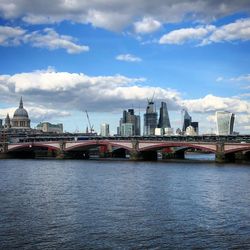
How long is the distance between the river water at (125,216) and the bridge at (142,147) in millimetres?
56661

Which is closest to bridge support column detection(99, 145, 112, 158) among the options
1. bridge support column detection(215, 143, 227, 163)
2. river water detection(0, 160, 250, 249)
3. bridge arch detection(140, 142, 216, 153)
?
bridge arch detection(140, 142, 216, 153)

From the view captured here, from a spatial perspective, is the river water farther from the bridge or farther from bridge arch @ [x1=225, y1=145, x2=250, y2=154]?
the bridge

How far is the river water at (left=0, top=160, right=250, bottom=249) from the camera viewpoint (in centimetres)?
2855

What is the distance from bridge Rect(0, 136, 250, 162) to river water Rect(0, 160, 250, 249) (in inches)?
2231

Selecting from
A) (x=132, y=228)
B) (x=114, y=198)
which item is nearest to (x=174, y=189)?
(x=114, y=198)

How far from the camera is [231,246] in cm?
2752

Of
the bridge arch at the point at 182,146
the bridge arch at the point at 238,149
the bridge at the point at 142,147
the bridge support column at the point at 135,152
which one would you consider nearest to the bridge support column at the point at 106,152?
the bridge at the point at 142,147

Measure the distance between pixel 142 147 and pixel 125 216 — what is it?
303ft

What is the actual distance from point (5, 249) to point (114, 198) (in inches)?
760

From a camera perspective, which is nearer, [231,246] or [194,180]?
[231,246]

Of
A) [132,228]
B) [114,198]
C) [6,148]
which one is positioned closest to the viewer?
[132,228]

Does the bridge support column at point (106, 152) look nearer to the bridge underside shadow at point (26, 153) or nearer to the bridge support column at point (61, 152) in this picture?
the bridge underside shadow at point (26, 153)

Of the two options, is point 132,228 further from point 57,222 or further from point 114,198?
point 114,198

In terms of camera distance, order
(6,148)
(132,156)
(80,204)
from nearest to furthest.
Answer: (80,204) → (132,156) → (6,148)
